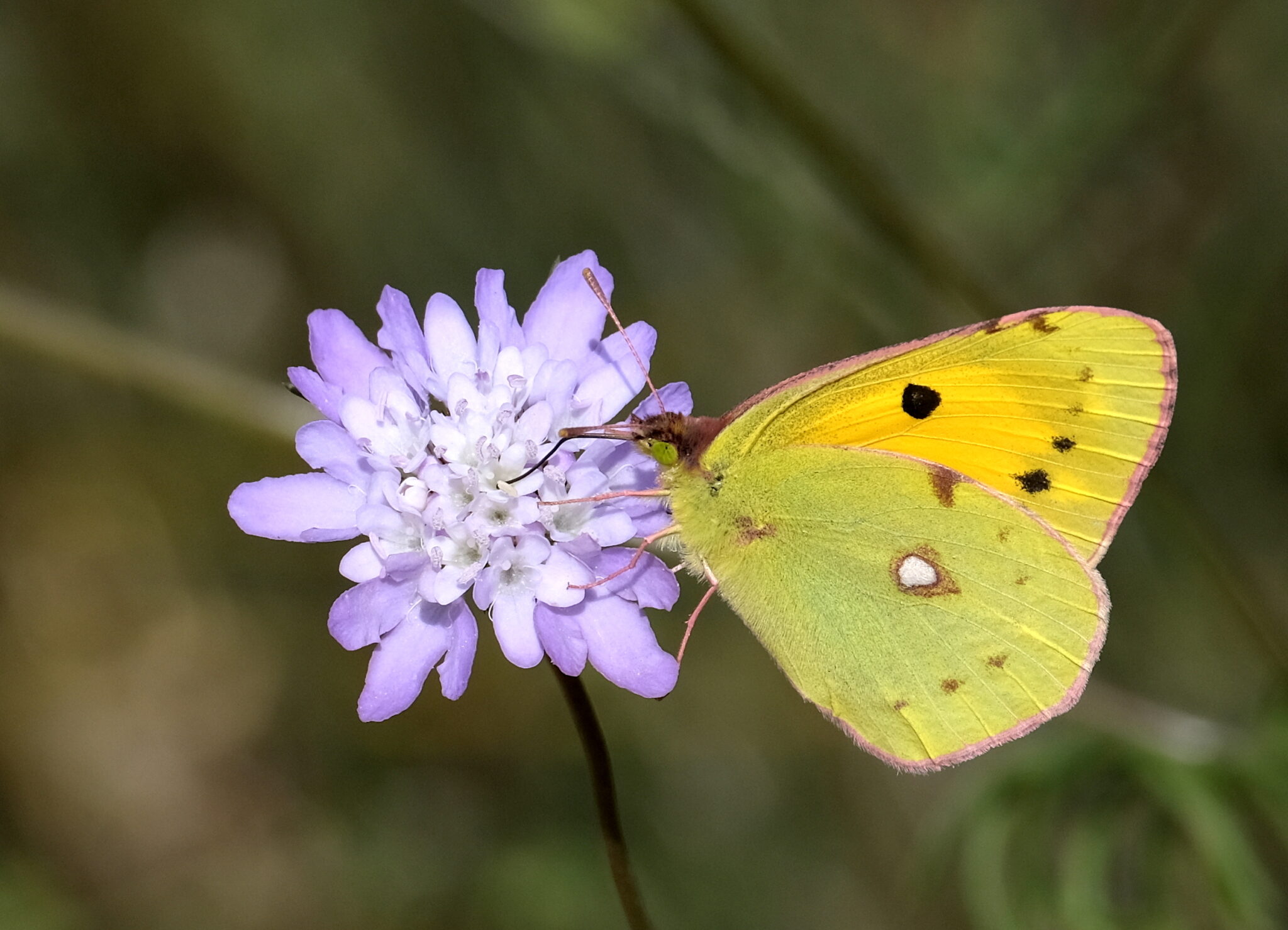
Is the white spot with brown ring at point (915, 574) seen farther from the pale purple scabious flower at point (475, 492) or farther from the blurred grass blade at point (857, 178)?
the blurred grass blade at point (857, 178)

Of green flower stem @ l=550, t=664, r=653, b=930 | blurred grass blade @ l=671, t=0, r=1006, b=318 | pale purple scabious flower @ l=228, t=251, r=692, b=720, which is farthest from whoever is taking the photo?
blurred grass blade @ l=671, t=0, r=1006, b=318

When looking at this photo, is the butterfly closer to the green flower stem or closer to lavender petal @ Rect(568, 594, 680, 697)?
lavender petal @ Rect(568, 594, 680, 697)

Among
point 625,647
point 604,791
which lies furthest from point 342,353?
point 604,791

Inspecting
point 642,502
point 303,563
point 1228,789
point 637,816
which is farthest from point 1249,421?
point 303,563

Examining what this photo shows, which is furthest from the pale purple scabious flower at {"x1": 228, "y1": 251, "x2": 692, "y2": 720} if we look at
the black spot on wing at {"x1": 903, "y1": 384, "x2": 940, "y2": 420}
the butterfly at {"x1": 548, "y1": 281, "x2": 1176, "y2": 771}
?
the black spot on wing at {"x1": 903, "y1": 384, "x2": 940, "y2": 420}

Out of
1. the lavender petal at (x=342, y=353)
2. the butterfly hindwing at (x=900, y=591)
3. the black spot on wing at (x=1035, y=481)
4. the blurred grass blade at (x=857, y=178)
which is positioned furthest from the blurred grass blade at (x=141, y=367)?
the black spot on wing at (x=1035, y=481)

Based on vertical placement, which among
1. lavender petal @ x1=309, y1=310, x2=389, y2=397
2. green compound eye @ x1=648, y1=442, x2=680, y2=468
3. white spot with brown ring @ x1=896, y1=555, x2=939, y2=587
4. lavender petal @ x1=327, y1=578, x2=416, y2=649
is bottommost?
white spot with brown ring @ x1=896, y1=555, x2=939, y2=587

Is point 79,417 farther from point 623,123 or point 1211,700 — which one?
point 1211,700
